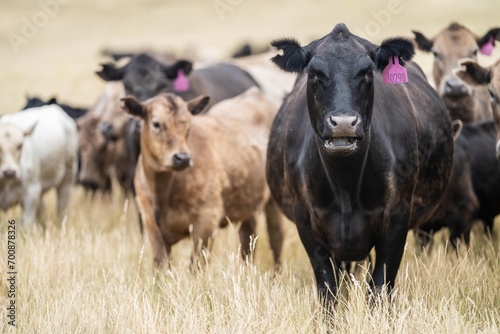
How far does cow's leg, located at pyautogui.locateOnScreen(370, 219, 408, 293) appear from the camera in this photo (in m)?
5.52

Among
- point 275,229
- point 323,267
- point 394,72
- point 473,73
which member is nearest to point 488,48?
point 473,73

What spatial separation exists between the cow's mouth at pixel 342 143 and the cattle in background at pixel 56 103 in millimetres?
6470

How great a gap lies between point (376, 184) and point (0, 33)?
211 feet

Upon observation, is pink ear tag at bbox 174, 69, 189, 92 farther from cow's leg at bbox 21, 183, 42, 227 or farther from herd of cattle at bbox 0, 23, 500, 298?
cow's leg at bbox 21, 183, 42, 227

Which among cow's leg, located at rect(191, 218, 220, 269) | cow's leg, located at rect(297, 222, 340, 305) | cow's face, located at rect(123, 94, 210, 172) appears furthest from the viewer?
cow's leg, located at rect(191, 218, 220, 269)

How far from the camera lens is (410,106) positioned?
20.1 feet

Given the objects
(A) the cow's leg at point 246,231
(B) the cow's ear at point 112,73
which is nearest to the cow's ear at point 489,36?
(A) the cow's leg at point 246,231

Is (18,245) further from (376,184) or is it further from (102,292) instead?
(376,184)

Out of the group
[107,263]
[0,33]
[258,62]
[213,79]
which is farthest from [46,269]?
[0,33]

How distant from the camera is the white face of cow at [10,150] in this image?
28.3ft

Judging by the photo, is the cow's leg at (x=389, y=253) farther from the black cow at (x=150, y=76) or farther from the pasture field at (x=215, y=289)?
the black cow at (x=150, y=76)

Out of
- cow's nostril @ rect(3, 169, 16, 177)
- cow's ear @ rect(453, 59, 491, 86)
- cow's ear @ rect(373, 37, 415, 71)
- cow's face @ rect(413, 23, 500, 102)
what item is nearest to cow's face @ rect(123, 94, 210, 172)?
cow's nostril @ rect(3, 169, 16, 177)

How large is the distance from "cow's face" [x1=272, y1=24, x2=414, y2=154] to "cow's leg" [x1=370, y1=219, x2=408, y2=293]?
2.28 ft

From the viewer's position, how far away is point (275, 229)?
8.89 m
